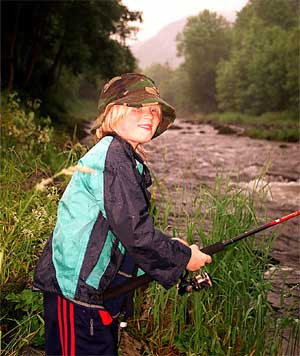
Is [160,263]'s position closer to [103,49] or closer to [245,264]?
[245,264]

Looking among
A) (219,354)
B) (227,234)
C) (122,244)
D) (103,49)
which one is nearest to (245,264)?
(227,234)

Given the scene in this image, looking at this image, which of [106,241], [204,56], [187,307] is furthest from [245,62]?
[106,241]

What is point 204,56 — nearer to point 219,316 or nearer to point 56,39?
point 56,39

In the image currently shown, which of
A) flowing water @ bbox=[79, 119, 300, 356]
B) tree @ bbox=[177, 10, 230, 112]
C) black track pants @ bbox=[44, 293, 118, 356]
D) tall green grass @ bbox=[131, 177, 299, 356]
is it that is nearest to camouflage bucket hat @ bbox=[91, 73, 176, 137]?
black track pants @ bbox=[44, 293, 118, 356]

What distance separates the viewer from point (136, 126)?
208 cm

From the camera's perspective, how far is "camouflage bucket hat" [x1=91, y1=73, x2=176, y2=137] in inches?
79.4

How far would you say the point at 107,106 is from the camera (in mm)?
2086

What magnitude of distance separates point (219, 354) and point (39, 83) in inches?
755

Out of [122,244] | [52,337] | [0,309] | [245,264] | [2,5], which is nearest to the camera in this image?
[122,244]

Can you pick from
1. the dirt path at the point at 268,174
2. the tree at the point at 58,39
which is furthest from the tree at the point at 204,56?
the dirt path at the point at 268,174

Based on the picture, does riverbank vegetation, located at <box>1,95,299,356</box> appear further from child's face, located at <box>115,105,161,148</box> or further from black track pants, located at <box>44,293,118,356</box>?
child's face, located at <box>115,105,161,148</box>

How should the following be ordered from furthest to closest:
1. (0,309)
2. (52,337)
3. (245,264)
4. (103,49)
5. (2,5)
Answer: (103,49) → (2,5) → (245,264) → (0,309) → (52,337)

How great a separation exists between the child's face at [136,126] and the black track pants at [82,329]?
0.76 m

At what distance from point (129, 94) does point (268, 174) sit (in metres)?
9.52
